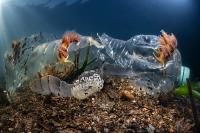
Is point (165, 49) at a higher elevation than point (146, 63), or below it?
higher

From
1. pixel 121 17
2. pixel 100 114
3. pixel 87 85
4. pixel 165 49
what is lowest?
pixel 100 114

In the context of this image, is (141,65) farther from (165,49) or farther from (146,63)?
(165,49)

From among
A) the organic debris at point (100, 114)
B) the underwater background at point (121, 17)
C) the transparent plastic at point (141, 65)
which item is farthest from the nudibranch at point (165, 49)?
the underwater background at point (121, 17)

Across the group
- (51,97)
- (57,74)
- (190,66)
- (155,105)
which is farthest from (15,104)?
(190,66)

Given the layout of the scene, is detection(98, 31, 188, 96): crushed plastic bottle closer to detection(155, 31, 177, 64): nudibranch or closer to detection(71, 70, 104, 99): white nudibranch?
detection(155, 31, 177, 64): nudibranch

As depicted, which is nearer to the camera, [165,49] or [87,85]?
[87,85]

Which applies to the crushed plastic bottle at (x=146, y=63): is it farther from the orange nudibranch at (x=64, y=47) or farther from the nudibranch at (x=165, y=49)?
the orange nudibranch at (x=64, y=47)

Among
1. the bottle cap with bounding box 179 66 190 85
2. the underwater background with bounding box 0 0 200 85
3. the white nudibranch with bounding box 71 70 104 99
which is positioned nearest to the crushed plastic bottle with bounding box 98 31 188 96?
the bottle cap with bounding box 179 66 190 85

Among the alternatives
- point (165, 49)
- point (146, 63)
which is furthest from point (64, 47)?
point (165, 49)
